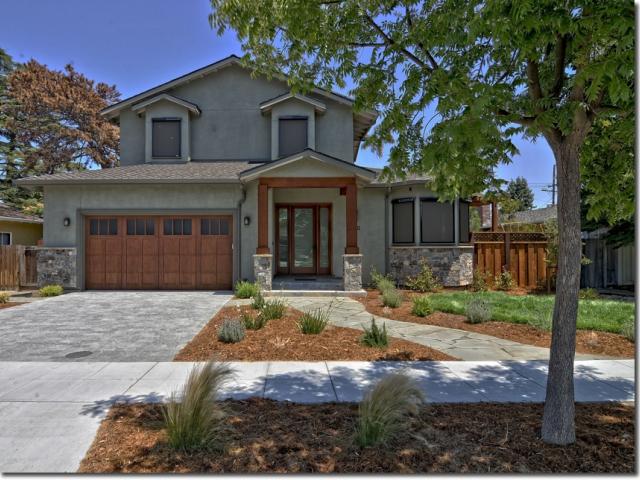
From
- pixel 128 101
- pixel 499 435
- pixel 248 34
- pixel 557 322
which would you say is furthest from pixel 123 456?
pixel 128 101

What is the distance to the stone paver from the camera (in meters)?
6.25

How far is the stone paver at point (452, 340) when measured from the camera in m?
6.25

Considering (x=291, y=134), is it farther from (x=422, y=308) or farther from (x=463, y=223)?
(x=422, y=308)

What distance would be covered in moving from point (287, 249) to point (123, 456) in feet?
38.9

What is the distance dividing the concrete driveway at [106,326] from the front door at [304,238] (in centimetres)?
353

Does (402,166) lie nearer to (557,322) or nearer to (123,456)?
(557,322)

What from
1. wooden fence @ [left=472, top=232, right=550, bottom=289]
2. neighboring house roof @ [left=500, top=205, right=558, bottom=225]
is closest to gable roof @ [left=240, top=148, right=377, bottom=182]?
wooden fence @ [left=472, top=232, right=550, bottom=289]

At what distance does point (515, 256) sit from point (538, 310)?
5.32m

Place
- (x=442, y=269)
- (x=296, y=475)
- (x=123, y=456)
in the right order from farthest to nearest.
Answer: (x=442, y=269) < (x=123, y=456) < (x=296, y=475)

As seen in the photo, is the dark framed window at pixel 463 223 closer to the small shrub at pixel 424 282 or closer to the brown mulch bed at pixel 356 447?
the small shrub at pixel 424 282

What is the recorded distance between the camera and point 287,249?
587 inches

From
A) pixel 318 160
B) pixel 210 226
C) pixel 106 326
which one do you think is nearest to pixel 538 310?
pixel 318 160

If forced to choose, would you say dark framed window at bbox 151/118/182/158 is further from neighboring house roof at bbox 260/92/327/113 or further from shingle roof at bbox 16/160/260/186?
neighboring house roof at bbox 260/92/327/113

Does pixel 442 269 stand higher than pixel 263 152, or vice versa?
pixel 263 152
